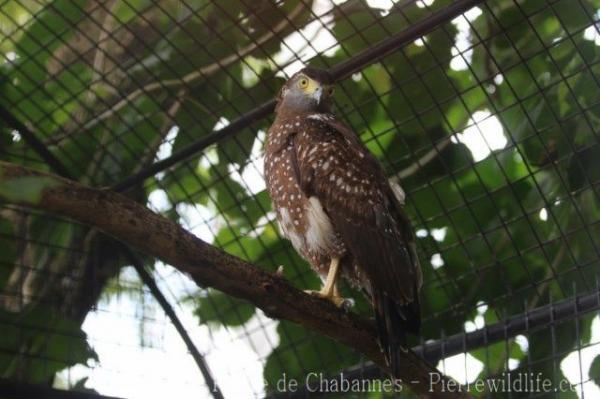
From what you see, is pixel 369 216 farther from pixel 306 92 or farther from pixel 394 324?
pixel 306 92

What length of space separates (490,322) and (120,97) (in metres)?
1.50

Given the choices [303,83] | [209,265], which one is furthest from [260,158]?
[209,265]

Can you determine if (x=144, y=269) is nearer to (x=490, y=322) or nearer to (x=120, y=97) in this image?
(x=120, y=97)

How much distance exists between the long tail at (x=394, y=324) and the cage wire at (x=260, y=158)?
30 cm

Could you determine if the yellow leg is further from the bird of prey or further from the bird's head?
the bird's head

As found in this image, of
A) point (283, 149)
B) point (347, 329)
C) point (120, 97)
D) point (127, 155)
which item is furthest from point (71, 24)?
point (347, 329)

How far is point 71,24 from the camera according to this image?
286 centimetres

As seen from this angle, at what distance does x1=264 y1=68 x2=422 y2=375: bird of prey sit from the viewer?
2.48 metres

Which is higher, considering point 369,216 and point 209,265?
point 369,216

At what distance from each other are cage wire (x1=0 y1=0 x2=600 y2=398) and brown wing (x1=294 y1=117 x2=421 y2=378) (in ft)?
0.98

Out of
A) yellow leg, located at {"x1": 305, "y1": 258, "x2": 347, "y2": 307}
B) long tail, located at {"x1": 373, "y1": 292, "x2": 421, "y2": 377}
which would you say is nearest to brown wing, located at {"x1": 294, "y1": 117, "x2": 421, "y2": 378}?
long tail, located at {"x1": 373, "y1": 292, "x2": 421, "y2": 377}

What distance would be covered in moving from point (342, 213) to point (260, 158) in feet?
2.13

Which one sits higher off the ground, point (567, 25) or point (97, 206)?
point (567, 25)

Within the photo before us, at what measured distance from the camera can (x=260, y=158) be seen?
10.3 ft
